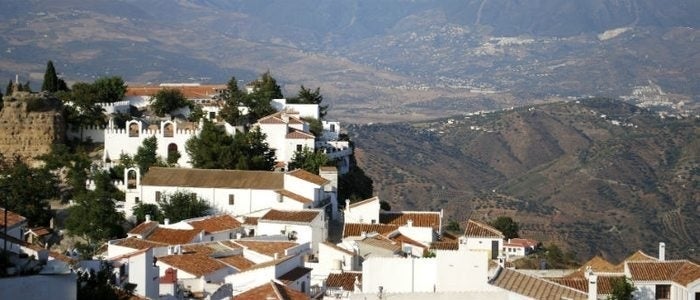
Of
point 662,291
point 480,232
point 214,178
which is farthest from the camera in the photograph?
point 214,178

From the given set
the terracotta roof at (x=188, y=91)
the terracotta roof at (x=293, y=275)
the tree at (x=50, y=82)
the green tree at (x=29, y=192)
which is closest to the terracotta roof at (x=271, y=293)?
the terracotta roof at (x=293, y=275)

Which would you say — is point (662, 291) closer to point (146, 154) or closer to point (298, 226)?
point (298, 226)

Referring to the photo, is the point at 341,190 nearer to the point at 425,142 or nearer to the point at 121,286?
the point at 121,286

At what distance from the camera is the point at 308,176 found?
139ft

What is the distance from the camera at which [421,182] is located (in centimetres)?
11212

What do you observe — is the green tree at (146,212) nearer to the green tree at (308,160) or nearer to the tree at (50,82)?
the green tree at (308,160)

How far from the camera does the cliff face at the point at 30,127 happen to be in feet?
159

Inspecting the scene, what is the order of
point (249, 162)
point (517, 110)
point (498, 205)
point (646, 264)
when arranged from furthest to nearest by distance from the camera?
1. point (517, 110)
2. point (498, 205)
3. point (249, 162)
4. point (646, 264)

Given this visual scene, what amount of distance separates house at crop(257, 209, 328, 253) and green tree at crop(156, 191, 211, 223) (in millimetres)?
3719

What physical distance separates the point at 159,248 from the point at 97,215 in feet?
27.4

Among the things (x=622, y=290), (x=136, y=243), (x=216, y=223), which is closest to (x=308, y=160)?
(x=216, y=223)

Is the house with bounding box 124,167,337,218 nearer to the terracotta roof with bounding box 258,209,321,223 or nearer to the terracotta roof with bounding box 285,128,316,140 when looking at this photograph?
the terracotta roof with bounding box 258,209,321,223

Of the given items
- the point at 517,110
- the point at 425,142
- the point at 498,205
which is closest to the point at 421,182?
the point at 498,205

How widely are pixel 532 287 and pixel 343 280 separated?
8.50 m
